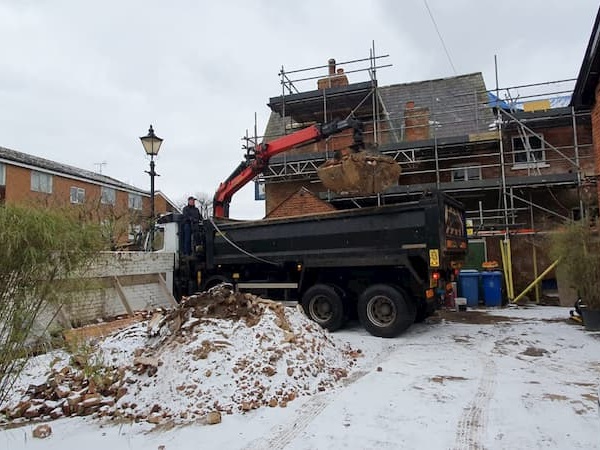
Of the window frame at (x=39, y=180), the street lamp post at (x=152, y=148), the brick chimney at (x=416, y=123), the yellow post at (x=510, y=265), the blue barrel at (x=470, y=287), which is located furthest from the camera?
the window frame at (x=39, y=180)

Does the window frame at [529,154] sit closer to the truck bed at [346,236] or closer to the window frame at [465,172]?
the window frame at [465,172]

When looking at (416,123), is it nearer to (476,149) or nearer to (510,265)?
(476,149)

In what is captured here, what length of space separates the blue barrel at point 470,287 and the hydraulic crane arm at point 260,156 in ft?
19.1

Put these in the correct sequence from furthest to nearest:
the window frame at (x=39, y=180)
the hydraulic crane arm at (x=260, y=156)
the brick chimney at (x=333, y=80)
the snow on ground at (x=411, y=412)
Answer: the window frame at (x=39, y=180), the brick chimney at (x=333, y=80), the hydraulic crane arm at (x=260, y=156), the snow on ground at (x=411, y=412)

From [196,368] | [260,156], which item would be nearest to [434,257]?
[196,368]

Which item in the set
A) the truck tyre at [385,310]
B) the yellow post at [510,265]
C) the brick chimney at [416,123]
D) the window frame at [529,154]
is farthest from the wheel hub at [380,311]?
the brick chimney at [416,123]

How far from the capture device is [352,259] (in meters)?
8.45

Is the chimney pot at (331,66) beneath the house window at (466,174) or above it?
above

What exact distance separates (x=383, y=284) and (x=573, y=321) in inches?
168

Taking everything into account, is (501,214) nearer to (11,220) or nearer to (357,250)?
(357,250)

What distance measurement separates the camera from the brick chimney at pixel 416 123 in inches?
726

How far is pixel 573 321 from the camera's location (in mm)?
9305

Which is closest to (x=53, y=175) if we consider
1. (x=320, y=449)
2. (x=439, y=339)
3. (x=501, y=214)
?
(x=501, y=214)

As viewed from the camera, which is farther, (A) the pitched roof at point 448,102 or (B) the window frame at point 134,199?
(B) the window frame at point 134,199
